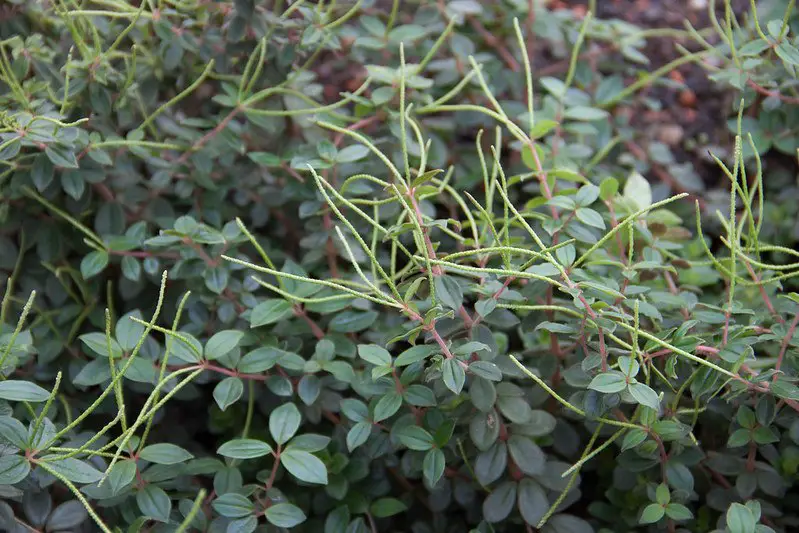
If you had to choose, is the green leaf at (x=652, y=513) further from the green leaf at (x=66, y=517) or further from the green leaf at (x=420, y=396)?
the green leaf at (x=66, y=517)

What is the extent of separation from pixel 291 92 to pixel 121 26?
31 cm

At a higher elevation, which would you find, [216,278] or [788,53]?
[788,53]

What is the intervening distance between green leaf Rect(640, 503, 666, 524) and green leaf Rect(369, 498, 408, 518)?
12.4 inches

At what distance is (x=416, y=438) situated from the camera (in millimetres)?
965

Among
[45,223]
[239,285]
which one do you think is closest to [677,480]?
[239,285]

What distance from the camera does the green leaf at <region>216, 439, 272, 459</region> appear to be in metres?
0.94

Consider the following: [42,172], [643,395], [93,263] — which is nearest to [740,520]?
[643,395]

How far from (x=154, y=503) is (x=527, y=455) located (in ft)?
1.53

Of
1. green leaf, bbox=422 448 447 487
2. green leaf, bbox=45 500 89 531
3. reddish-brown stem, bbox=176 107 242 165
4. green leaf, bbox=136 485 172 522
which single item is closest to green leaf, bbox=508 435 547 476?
green leaf, bbox=422 448 447 487

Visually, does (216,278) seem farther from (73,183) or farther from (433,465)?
(433,465)

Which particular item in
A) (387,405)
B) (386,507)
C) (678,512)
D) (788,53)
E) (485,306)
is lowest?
(386,507)

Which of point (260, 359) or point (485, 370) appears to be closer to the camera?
point (485, 370)

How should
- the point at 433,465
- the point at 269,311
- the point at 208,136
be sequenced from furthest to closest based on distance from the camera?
the point at 208,136 → the point at 269,311 → the point at 433,465

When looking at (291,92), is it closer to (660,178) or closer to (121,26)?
(121,26)
